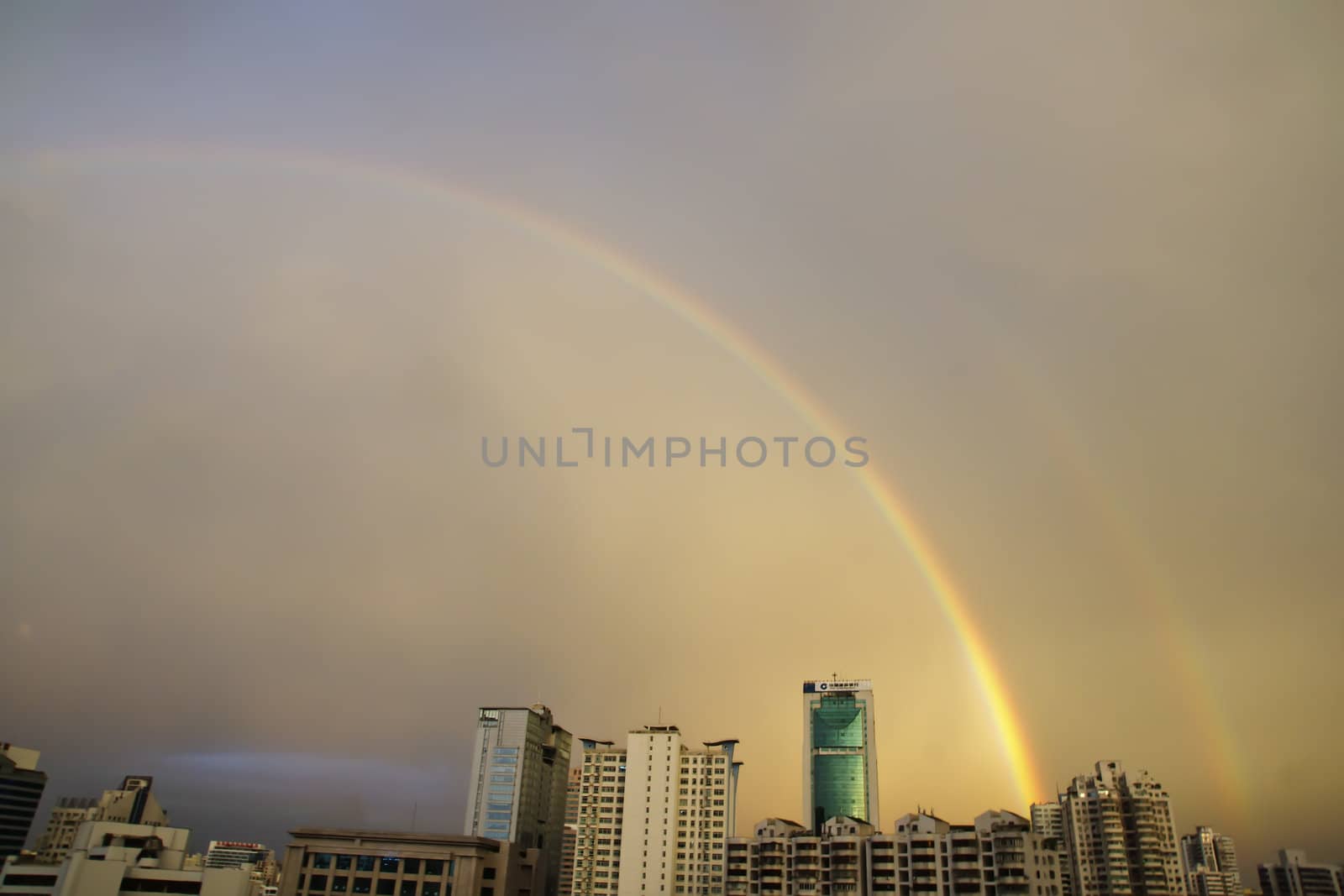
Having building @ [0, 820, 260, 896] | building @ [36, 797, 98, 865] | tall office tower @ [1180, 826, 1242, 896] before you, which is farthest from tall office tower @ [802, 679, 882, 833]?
building @ [36, 797, 98, 865]

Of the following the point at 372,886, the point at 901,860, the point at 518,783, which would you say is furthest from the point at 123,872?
the point at 901,860

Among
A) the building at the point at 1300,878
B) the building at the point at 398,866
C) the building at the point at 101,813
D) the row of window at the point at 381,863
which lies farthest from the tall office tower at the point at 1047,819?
the building at the point at 101,813

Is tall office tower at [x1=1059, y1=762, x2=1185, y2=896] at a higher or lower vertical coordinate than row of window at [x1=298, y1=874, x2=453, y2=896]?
higher

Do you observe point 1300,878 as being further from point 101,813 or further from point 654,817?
point 101,813

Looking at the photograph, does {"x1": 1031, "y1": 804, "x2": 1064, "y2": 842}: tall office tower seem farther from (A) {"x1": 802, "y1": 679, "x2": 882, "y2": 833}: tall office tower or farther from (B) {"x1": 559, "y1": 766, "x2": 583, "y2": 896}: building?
(B) {"x1": 559, "y1": 766, "x2": 583, "y2": 896}: building

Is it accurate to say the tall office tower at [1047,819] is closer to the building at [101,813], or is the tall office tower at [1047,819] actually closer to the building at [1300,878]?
the building at [1300,878]
